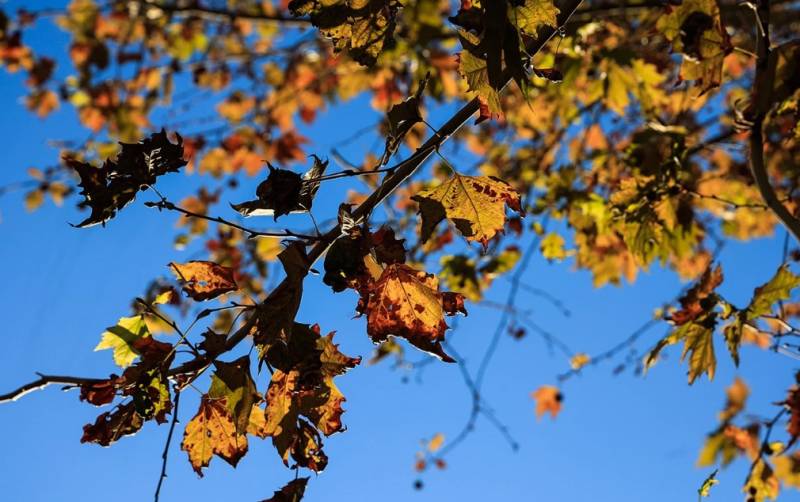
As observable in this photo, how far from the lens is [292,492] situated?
136cm

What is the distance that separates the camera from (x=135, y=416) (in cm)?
132

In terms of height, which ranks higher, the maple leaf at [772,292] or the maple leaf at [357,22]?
the maple leaf at [357,22]

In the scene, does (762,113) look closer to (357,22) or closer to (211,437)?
(357,22)

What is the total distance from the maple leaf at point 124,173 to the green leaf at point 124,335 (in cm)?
39

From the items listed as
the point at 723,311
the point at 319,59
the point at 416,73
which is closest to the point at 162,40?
the point at 319,59

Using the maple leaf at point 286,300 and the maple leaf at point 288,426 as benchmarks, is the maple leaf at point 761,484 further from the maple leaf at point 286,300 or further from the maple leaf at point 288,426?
the maple leaf at point 286,300

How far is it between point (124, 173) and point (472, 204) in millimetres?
743

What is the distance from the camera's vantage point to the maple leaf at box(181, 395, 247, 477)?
4.70 feet

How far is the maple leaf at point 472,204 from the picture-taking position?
1.38 metres

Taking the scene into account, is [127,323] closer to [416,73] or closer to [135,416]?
[135,416]

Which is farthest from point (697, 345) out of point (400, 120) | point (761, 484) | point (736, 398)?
point (736, 398)

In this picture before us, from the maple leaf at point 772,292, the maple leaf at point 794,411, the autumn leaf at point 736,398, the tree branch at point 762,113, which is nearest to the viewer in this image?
the tree branch at point 762,113

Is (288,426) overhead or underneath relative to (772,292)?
underneath

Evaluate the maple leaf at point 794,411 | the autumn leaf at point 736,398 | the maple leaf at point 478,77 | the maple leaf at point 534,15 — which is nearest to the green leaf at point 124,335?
the maple leaf at point 478,77
